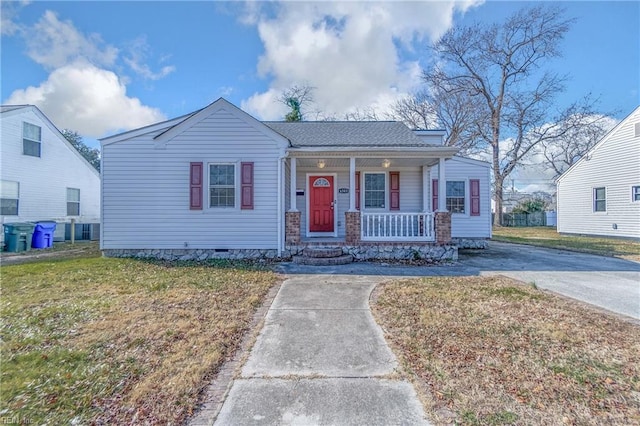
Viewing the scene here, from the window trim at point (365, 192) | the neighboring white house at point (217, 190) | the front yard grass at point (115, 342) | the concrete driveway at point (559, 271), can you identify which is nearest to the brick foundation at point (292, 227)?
the neighboring white house at point (217, 190)

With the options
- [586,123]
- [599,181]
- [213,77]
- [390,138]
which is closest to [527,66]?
[586,123]

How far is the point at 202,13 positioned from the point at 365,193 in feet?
24.9

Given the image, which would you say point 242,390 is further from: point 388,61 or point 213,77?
point 388,61

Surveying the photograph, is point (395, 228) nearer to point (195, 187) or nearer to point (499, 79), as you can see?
point (195, 187)

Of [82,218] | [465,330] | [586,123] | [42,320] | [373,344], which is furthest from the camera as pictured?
[586,123]

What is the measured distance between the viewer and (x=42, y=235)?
1167 centimetres

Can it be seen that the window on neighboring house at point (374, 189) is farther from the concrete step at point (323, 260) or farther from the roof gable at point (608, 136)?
the roof gable at point (608, 136)

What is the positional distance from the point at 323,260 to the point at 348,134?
462 cm

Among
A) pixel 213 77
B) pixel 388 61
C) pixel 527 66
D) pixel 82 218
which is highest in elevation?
pixel 527 66

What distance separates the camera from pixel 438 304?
4.54m

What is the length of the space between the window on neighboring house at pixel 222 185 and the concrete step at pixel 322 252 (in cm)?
257

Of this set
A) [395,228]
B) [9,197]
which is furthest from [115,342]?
[9,197]

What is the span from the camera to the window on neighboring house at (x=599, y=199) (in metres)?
15.7

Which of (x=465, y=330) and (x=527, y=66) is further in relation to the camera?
(x=527, y=66)
